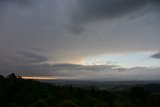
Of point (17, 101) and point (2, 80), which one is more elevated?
point (2, 80)

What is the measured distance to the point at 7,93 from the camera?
44625mm

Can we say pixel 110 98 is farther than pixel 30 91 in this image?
Yes

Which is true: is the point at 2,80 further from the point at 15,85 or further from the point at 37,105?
the point at 37,105

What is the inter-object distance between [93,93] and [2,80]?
18.4 m

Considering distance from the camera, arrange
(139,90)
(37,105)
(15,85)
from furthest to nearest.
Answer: (139,90) → (15,85) → (37,105)

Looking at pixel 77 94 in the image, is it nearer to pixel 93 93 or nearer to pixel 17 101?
pixel 93 93

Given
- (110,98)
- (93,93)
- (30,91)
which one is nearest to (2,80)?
(30,91)

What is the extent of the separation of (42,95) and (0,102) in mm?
6839

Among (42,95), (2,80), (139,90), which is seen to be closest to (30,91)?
(42,95)

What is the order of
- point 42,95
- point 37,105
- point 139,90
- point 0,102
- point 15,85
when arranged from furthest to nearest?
point 139,90, point 15,85, point 42,95, point 0,102, point 37,105

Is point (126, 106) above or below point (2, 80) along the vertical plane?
below

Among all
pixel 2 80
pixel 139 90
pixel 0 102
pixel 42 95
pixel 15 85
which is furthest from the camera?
pixel 139 90

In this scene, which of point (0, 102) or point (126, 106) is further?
point (0, 102)

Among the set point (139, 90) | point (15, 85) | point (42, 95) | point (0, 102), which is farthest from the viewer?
point (139, 90)
